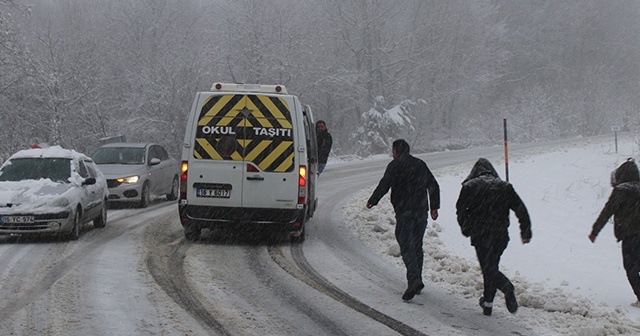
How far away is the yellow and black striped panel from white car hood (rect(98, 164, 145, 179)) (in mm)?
6135

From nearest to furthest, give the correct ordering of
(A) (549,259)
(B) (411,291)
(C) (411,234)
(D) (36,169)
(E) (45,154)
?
(B) (411,291) < (C) (411,234) < (A) (549,259) < (D) (36,169) < (E) (45,154)

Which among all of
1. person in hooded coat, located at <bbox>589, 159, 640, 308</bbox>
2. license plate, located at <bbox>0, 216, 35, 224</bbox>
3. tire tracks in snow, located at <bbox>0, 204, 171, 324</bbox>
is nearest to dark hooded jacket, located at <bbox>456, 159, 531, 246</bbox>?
person in hooded coat, located at <bbox>589, 159, 640, 308</bbox>

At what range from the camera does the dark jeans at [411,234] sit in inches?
302

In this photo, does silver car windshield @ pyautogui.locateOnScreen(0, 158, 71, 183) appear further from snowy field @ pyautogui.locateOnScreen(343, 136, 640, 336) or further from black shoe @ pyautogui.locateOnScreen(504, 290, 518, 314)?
black shoe @ pyautogui.locateOnScreen(504, 290, 518, 314)

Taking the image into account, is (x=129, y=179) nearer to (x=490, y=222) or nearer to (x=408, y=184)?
(x=408, y=184)

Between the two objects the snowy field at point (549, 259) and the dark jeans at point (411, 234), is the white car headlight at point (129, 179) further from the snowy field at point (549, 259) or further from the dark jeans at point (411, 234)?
the dark jeans at point (411, 234)

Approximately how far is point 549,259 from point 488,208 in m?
3.77

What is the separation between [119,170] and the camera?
16172mm

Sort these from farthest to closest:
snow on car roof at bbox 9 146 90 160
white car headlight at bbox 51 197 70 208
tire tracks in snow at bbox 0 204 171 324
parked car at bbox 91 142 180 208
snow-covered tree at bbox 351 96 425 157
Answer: snow-covered tree at bbox 351 96 425 157 < parked car at bbox 91 142 180 208 < snow on car roof at bbox 9 146 90 160 < white car headlight at bbox 51 197 70 208 < tire tracks in snow at bbox 0 204 171 324

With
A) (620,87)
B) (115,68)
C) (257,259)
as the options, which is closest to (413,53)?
(115,68)

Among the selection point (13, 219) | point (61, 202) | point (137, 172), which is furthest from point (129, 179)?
point (13, 219)

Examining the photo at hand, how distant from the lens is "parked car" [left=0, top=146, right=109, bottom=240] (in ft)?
34.4

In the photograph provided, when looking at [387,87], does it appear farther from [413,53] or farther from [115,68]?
[115,68]

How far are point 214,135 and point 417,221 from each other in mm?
4106
